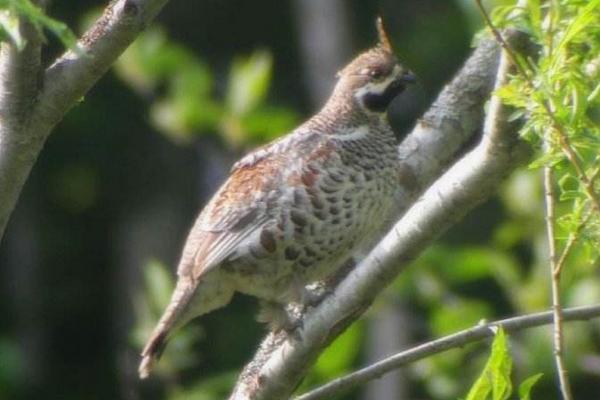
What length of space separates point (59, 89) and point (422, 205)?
0.83 meters

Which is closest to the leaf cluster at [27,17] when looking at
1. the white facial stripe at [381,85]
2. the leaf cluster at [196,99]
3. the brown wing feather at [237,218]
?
the brown wing feather at [237,218]

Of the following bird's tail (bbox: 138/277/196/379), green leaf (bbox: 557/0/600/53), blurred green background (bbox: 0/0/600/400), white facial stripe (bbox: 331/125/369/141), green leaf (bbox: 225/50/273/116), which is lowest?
blurred green background (bbox: 0/0/600/400)

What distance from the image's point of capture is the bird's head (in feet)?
18.9

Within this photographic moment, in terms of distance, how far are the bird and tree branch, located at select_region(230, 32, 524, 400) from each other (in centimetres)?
52

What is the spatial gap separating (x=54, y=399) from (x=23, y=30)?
24.9ft

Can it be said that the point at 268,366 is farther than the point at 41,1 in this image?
Yes

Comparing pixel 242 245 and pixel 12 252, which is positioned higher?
pixel 242 245

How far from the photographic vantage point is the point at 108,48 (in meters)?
3.88

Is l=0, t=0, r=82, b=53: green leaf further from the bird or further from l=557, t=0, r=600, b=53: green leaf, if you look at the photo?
the bird

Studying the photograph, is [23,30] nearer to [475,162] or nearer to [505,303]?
[475,162]

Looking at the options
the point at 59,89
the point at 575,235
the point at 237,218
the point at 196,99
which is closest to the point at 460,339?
the point at 575,235

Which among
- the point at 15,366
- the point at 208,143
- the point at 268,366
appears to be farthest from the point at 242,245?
the point at 15,366

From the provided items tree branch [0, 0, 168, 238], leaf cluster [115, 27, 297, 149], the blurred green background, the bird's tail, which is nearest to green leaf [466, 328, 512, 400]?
tree branch [0, 0, 168, 238]

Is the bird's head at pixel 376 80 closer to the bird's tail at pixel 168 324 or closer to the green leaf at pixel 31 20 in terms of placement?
the bird's tail at pixel 168 324
